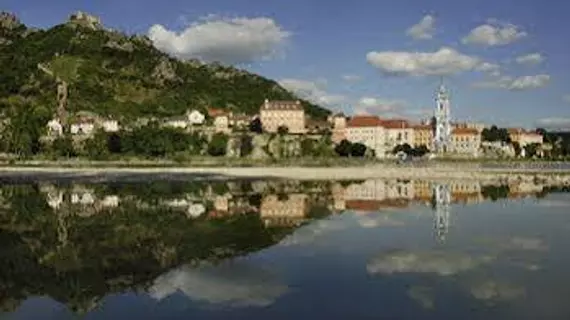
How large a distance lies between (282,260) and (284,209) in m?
17.6

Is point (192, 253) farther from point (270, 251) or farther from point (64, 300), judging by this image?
point (64, 300)

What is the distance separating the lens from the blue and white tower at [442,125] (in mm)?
173500

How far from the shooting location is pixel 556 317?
45.0 ft

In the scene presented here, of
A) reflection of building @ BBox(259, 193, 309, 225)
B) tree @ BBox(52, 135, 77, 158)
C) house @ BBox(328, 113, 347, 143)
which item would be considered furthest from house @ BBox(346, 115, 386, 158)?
reflection of building @ BBox(259, 193, 309, 225)

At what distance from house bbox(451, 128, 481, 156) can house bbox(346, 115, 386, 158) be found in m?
22.4

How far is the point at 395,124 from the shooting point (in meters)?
183

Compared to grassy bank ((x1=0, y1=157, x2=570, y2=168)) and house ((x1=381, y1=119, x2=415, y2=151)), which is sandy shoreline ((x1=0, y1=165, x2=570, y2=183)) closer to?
grassy bank ((x1=0, y1=157, x2=570, y2=168))

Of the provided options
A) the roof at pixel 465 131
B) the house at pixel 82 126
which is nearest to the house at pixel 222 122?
the house at pixel 82 126

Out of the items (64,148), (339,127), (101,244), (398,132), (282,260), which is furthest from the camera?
(398,132)

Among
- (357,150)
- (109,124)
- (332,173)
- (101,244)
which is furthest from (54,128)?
(101,244)

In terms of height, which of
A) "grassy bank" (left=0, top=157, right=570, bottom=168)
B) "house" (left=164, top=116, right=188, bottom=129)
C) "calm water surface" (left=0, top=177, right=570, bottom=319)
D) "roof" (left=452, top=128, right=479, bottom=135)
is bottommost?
"calm water surface" (left=0, top=177, right=570, bottom=319)

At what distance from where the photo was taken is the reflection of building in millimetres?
33062

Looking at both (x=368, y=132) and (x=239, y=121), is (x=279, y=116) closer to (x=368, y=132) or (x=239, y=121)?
(x=239, y=121)

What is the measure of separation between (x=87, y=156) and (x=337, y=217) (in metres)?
86.7
